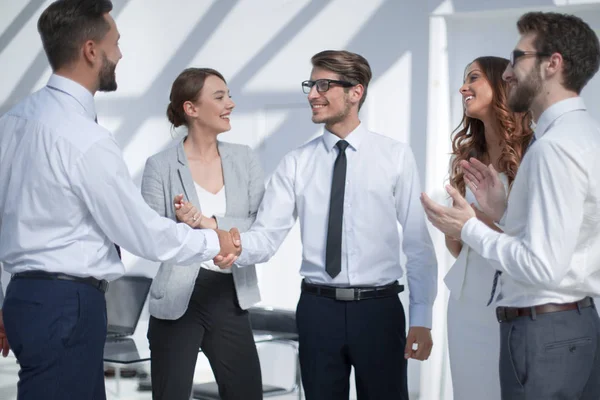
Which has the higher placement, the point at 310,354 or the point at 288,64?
the point at 288,64

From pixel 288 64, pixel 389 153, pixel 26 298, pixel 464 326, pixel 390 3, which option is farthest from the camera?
pixel 288 64

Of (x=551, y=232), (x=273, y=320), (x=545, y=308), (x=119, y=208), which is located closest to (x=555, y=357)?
(x=545, y=308)

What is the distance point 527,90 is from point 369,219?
39.2 inches

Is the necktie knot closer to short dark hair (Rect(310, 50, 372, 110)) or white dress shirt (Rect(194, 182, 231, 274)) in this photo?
short dark hair (Rect(310, 50, 372, 110))

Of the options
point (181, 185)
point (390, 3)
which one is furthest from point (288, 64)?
point (181, 185)

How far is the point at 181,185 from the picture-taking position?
3703 mm

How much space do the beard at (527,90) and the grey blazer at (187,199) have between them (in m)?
1.43

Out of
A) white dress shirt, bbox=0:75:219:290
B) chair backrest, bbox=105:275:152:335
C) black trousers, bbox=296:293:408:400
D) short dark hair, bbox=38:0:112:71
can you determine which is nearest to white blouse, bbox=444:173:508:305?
black trousers, bbox=296:293:408:400

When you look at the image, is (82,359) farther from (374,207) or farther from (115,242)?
(374,207)

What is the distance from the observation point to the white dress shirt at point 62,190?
282 cm

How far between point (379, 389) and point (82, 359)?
1.18 m

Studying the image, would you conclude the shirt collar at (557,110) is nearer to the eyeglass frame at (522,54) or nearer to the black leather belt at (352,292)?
the eyeglass frame at (522,54)

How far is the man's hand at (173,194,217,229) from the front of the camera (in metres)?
3.52

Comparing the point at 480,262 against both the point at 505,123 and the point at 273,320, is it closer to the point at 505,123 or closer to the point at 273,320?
the point at 505,123
